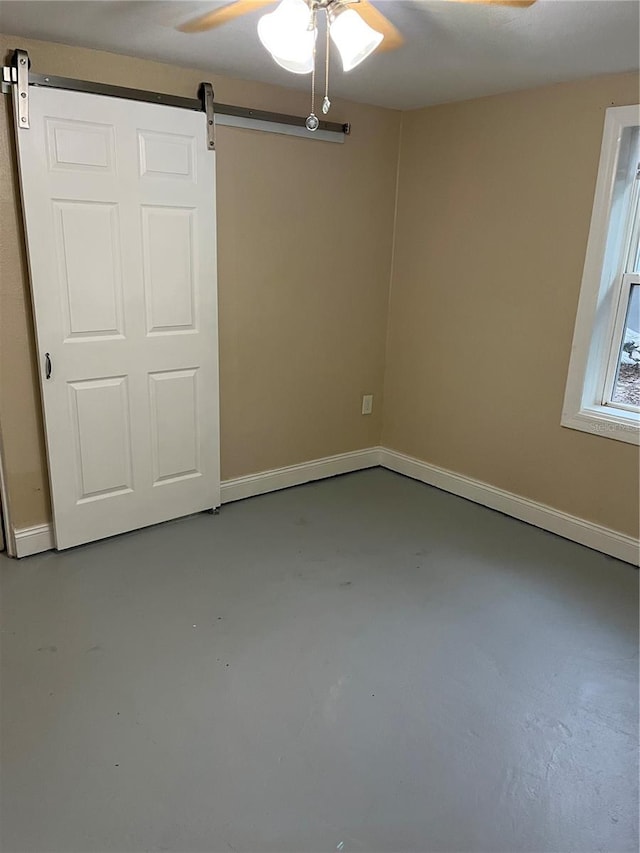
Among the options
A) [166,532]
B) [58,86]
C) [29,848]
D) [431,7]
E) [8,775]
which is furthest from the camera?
[166,532]

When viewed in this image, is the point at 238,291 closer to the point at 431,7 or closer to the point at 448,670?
the point at 431,7

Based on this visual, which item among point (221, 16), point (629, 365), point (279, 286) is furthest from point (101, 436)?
point (629, 365)

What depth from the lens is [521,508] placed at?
131 inches

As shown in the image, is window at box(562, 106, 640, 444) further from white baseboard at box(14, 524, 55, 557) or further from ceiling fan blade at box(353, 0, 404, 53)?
white baseboard at box(14, 524, 55, 557)

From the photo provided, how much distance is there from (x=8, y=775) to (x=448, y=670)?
4.59ft

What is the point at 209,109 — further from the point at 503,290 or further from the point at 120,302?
the point at 503,290

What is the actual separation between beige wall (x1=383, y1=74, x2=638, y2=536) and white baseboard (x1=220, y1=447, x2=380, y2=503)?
0.34 m

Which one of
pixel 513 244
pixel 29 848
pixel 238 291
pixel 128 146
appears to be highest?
pixel 128 146

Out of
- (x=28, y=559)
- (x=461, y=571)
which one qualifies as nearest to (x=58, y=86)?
(x=28, y=559)

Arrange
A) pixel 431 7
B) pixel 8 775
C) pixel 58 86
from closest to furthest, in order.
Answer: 1. pixel 8 775
2. pixel 431 7
3. pixel 58 86

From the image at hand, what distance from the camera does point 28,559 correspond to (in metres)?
2.80

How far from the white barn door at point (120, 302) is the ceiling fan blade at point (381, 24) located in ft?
3.18

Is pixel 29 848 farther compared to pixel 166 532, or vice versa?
pixel 166 532

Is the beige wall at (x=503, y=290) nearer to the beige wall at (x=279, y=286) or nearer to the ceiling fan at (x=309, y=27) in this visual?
the beige wall at (x=279, y=286)
